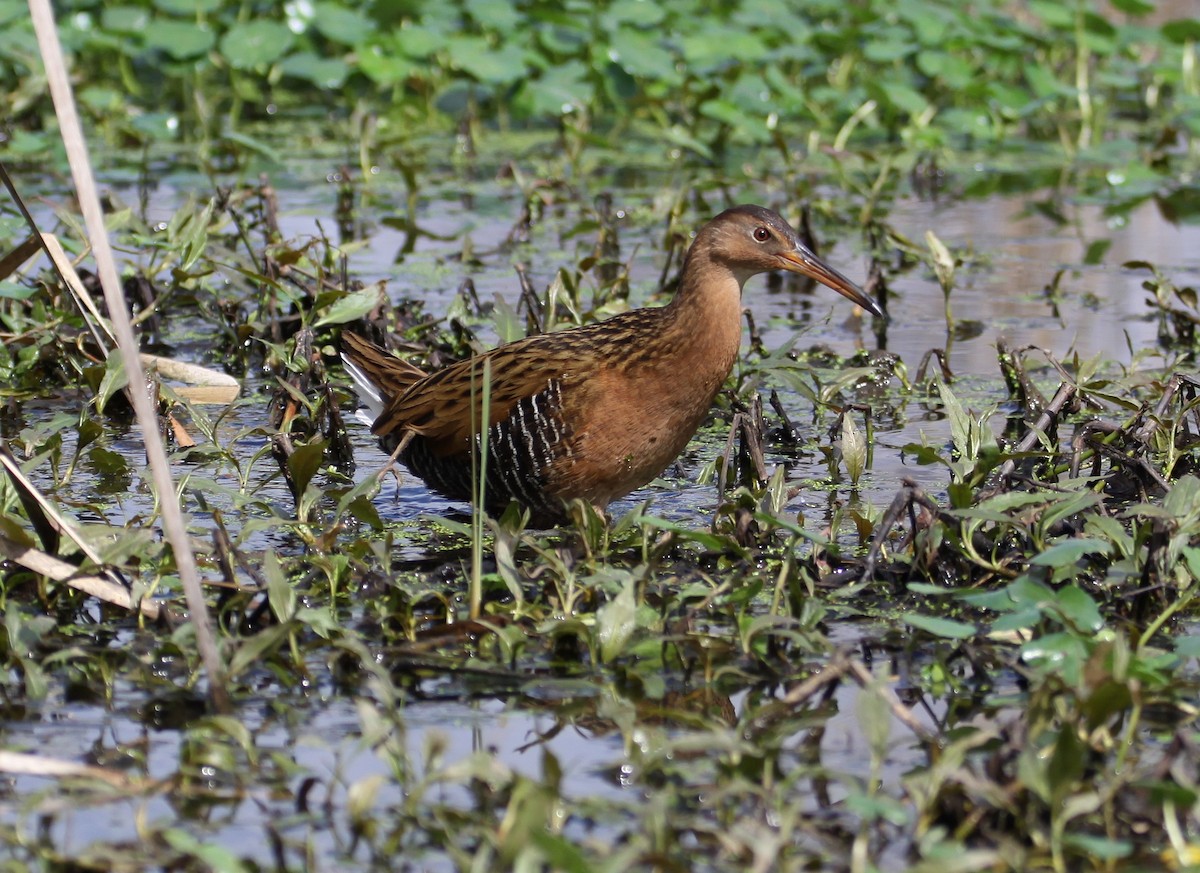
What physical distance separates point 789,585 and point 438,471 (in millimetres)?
1387

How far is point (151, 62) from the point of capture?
10.3m

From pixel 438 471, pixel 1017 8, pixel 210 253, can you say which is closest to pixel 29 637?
pixel 438 471

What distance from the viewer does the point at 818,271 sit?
4.93m

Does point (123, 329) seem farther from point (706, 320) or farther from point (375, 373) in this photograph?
point (375, 373)

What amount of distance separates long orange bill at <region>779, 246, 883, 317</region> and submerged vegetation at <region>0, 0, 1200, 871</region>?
240mm

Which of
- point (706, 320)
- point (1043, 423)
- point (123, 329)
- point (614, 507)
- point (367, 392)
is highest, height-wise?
point (123, 329)

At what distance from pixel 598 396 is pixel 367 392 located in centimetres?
97

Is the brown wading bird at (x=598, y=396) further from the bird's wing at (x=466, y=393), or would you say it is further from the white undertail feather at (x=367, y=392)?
the white undertail feather at (x=367, y=392)

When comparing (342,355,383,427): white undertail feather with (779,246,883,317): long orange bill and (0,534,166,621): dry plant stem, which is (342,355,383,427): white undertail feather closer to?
(779,246,883,317): long orange bill

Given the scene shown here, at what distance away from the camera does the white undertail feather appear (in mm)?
5117

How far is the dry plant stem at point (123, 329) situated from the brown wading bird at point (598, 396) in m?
1.21

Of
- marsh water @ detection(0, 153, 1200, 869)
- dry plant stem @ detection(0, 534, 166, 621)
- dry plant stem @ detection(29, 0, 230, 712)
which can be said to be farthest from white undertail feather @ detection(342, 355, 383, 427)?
dry plant stem @ detection(29, 0, 230, 712)

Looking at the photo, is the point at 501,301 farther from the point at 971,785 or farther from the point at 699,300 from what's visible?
the point at 971,785

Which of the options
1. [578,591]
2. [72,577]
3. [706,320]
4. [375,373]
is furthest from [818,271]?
[72,577]
